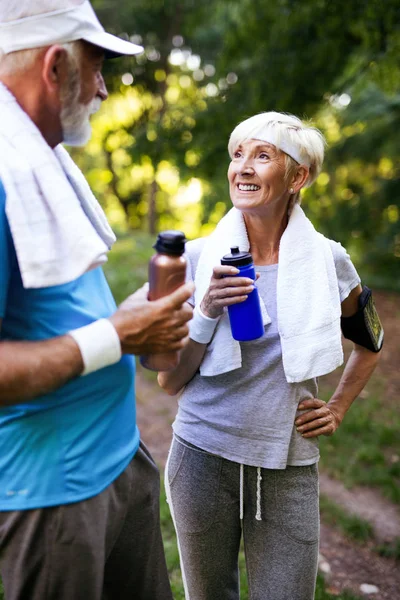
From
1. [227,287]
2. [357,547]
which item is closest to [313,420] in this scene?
[227,287]

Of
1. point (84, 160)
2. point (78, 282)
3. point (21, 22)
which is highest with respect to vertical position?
point (84, 160)

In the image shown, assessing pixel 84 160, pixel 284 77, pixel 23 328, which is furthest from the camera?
pixel 84 160

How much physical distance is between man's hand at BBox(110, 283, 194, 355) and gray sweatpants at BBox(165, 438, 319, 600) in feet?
2.44

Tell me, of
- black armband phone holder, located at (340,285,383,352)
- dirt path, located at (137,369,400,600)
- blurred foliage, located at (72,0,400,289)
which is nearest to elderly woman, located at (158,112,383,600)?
black armband phone holder, located at (340,285,383,352)

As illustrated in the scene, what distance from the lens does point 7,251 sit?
1217 millimetres

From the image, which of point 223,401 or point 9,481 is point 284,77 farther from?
point 9,481

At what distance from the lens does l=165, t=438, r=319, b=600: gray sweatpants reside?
190 centimetres

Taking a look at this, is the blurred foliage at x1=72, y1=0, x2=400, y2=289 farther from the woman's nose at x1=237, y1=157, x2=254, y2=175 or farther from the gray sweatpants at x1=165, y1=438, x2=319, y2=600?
the gray sweatpants at x1=165, y1=438, x2=319, y2=600

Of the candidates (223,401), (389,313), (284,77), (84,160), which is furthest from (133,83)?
(223,401)

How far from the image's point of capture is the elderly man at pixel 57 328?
4.04 feet

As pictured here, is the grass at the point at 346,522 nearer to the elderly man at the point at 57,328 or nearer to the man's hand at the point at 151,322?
the elderly man at the point at 57,328

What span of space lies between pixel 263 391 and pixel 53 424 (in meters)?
0.79

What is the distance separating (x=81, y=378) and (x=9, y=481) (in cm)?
30

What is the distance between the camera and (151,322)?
1.34 metres
